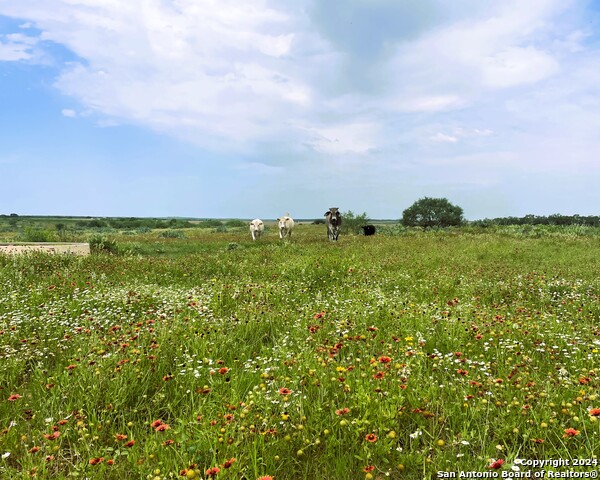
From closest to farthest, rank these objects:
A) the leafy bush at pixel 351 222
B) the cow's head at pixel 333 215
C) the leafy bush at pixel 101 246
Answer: the leafy bush at pixel 101 246
the cow's head at pixel 333 215
the leafy bush at pixel 351 222

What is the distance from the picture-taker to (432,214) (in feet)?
201

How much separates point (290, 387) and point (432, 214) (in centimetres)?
6192

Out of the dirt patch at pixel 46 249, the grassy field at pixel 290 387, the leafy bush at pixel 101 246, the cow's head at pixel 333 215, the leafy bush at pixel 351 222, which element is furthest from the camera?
the leafy bush at pixel 351 222

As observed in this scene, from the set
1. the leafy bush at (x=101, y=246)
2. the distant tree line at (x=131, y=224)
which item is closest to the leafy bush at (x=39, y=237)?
the leafy bush at (x=101, y=246)

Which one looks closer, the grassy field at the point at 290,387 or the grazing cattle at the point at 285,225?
the grassy field at the point at 290,387

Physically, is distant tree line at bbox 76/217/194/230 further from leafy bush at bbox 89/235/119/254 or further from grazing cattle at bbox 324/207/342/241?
leafy bush at bbox 89/235/119/254

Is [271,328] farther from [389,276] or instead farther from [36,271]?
[36,271]

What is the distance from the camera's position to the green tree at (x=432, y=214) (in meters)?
59.7

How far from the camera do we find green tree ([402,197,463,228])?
196 feet

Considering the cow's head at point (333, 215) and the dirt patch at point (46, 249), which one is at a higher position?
the cow's head at point (333, 215)

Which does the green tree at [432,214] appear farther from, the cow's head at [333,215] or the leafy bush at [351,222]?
the cow's head at [333,215]

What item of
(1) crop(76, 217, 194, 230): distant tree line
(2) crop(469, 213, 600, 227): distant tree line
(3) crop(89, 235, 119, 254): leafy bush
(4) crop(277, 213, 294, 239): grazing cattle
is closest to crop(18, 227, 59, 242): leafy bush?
(3) crop(89, 235, 119, 254): leafy bush

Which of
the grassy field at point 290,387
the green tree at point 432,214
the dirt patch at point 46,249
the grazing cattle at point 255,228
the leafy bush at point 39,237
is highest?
the green tree at point 432,214

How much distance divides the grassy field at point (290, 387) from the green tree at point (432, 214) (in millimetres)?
54775
